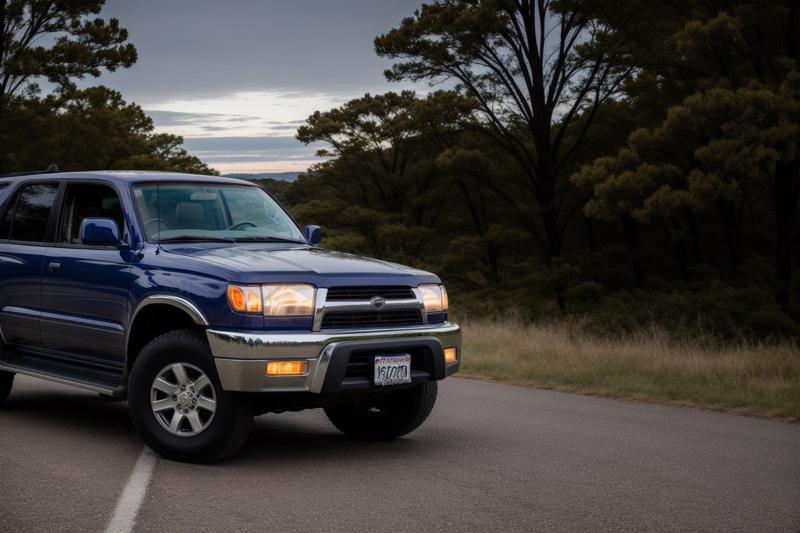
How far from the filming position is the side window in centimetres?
800

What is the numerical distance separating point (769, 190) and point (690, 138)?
541cm

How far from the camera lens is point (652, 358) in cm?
1278

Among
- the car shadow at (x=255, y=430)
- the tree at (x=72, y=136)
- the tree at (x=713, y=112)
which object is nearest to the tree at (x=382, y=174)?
the tree at (x=72, y=136)

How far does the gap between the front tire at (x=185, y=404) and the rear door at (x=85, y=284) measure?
22.3 inches

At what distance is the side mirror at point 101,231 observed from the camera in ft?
23.8

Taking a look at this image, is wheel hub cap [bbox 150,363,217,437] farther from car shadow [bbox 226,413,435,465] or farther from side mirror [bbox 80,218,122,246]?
side mirror [bbox 80,218,122,246]

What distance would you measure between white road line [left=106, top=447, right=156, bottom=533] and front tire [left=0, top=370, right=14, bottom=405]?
2578 millimetres

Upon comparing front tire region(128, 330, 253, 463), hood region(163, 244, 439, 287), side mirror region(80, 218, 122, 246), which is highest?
side mirror region(80, 218, 122, 246)

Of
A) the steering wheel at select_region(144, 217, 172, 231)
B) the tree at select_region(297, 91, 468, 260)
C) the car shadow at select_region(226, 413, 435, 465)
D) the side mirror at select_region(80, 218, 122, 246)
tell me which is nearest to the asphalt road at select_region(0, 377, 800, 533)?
the car shadow at select_region(226, 413, 435, 465)

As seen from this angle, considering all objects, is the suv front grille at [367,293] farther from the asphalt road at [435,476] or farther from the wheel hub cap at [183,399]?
the asphalt road at [435,476]

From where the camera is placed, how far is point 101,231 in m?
7.25

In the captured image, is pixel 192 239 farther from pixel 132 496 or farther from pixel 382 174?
pixel 382 174

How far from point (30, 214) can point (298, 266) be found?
324 cm

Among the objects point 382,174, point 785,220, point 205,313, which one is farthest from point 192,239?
point 382,174
